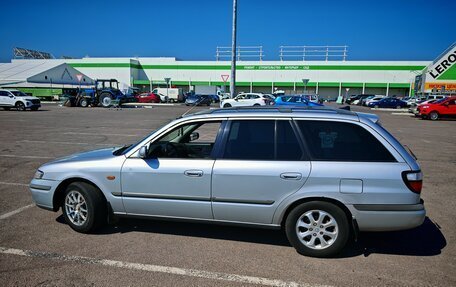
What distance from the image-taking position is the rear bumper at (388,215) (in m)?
3.41

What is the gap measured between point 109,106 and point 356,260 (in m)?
33.7

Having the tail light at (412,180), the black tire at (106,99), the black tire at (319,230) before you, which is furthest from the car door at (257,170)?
the black tire at (106,99)

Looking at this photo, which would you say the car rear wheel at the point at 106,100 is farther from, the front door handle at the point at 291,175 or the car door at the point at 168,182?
the front door handle at the point at 291,175

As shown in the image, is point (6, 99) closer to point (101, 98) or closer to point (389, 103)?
point (101, 98)

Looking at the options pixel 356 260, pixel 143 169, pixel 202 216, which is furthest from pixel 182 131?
pixel 356 260

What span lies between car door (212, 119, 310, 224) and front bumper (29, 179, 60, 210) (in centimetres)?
217

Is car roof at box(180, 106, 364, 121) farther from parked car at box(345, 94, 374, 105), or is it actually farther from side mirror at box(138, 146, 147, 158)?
parked car at box(345, 94, 374, 105)

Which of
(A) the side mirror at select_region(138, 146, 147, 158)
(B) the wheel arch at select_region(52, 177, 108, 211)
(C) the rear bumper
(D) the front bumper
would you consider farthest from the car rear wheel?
(C) the rear bumper

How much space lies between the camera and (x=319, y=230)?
140 inches

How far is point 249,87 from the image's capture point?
63.3 metres

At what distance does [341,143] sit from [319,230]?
99cm

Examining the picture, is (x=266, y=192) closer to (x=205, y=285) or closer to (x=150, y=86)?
(x=205, y=285)

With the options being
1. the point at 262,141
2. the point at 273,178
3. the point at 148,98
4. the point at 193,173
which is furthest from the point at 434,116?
the point at 148,98

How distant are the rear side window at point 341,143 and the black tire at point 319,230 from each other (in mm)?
527
